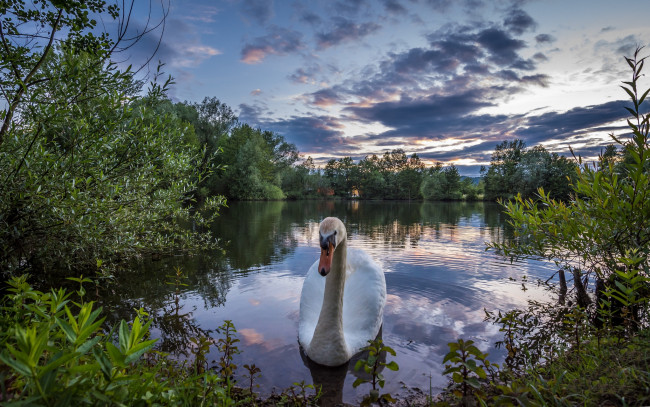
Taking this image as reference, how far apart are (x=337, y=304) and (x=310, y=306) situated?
1.24 metres

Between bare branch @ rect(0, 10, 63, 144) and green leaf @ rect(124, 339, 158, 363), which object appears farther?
bare branch @ rect(0, 10, 63, 144)

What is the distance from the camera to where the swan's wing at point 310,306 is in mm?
4785

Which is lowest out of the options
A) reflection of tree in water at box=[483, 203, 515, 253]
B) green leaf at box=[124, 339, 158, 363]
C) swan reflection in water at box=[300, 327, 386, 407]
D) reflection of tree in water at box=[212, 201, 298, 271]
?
reflection of tree in water at box=[483, 203, 515, 253]

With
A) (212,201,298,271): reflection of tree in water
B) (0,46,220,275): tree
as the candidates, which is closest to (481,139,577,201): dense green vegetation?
(212,201,298,271): reflection of tree in water

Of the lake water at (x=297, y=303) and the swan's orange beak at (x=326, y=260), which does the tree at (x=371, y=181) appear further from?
Answer: the swan's orange beak at (x=326, y=260)

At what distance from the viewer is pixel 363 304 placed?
16.7 ft

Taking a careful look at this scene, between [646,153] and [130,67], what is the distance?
5.83 meters

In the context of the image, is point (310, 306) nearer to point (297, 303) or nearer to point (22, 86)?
point (297, 303)

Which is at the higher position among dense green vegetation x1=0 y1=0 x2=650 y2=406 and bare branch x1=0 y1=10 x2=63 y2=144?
bare branch x1=0 y1=10 x2=63 y2=144

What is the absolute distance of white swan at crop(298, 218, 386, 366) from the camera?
416 centimetres

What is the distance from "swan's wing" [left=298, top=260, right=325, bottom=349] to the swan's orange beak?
1.67m

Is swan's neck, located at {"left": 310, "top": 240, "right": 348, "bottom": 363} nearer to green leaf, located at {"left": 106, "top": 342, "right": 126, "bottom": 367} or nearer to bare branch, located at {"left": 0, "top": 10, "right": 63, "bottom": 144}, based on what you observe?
green leaf, located at {"left": 106, "top": 342, "right": 126, "bottom": 367}

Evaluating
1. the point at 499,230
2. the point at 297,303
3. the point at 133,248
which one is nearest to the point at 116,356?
the point at 297,303

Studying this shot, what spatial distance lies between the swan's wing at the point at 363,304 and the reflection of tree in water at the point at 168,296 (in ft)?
8.20
